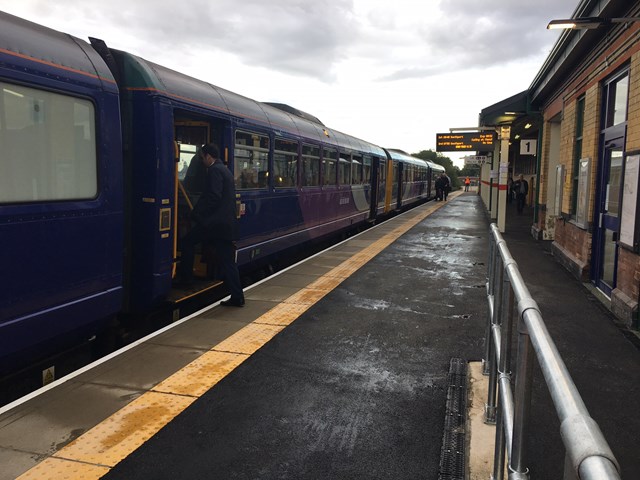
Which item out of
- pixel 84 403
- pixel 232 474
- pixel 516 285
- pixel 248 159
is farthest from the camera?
pixel 248 159

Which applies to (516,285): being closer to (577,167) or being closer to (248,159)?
(248,159)

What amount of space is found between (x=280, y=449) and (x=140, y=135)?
11.1 ft

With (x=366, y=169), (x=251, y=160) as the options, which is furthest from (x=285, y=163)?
(x=366, y=169)

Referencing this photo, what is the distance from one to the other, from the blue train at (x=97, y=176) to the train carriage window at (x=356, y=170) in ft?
20.1

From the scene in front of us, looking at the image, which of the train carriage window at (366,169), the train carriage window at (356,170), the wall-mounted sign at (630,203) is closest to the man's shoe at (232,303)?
the wall-mounted sign at (630,203)

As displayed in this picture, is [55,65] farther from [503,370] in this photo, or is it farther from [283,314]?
[503,370]

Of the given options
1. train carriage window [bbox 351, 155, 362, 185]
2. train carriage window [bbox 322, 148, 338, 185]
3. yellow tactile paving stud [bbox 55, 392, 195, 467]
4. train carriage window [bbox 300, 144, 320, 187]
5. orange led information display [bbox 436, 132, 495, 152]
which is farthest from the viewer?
orange led information display [bbox 436, 132, 495, 152]

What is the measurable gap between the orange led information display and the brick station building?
18.7 ft

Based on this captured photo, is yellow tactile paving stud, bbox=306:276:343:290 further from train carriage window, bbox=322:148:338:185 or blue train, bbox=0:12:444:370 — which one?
train carriage window, bbox=322:148:338:185

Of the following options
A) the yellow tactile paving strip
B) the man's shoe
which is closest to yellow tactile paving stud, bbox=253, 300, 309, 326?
the yellow tactile paving strip

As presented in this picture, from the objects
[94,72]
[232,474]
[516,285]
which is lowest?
[232,474]

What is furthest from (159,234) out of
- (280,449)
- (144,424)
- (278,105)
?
(278,105)

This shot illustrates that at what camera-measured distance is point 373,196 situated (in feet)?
57.2

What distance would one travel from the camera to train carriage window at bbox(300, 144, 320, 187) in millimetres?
9979
